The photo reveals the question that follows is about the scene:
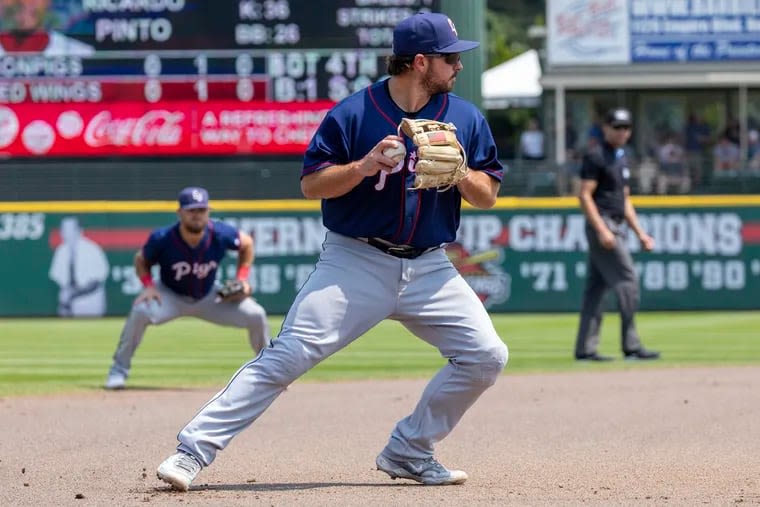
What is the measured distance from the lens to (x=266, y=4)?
647 inches

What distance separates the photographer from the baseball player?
9789 mm

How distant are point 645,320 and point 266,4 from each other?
18.0ft

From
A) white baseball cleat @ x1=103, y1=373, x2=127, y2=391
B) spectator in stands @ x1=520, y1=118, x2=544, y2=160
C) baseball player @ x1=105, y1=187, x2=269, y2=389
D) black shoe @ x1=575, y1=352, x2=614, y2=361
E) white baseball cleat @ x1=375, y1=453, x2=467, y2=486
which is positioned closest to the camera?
white baseball cleat @ x1=375, y1=453, x2=467, y2=486

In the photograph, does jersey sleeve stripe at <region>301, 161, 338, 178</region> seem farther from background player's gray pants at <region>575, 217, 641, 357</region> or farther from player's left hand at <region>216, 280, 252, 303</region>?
background player's gray pants at <region>575, 217, 641, 357</region>

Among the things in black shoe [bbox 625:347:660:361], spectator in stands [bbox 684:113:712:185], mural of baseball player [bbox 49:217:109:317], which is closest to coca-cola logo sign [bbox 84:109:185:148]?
mural of baseball player [bbox 49:217:109:317]

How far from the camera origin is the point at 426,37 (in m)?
5.14

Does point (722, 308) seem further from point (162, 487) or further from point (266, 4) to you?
point (162, 487)

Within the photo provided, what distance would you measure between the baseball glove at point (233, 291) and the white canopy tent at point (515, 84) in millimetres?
16598

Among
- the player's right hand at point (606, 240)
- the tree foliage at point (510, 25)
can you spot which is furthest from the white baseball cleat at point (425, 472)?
the tree foliage at point (510, 25)

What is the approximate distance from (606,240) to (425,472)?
206 inches

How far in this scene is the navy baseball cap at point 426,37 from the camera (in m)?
5.14

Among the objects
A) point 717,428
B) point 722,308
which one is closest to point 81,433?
point 717,428

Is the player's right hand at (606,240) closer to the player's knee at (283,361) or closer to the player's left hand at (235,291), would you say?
the player's left hand at (235,291)

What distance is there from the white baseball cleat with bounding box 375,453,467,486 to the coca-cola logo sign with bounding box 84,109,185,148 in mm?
11729
